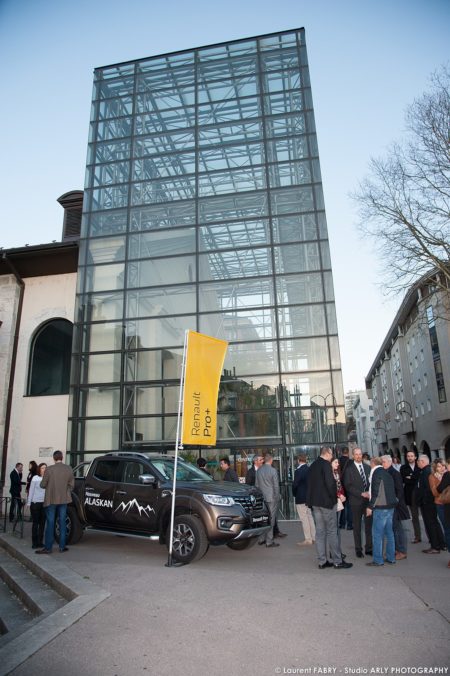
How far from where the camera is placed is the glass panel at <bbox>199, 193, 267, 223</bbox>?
60.4ft

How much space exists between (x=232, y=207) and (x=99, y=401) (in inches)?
351

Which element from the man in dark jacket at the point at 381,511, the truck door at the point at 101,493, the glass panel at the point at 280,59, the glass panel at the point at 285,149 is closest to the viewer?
the man in dark jacket at the point at 381,511

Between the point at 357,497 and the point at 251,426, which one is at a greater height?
the point at 251,426

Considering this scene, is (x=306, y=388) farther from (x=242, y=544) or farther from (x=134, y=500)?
(x=134, y=500)

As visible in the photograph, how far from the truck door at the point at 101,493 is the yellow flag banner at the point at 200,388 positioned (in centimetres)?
198

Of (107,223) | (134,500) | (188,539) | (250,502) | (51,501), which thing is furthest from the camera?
(107,223)

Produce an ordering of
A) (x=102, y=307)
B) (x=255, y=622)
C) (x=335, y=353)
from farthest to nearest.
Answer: (x=102, y=307) < (x=335, y=353) < (x=255, y=622)

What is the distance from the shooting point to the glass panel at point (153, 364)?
672 inches

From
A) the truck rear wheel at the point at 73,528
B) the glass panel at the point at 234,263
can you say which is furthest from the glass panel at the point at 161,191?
the truck rear wheel at the point at 73,528

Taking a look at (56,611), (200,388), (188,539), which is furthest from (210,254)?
(56,611)

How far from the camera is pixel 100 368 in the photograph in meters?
17.5

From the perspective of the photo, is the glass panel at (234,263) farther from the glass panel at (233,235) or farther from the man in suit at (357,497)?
the man in suit at (357,497)

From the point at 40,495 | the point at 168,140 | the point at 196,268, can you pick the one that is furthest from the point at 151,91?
the point at 40,495

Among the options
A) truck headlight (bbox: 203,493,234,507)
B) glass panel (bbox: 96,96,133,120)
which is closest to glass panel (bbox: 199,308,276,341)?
truck headlight (bbox: 203,493,234,507)
